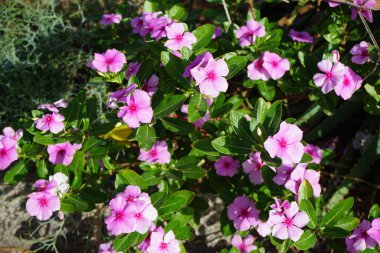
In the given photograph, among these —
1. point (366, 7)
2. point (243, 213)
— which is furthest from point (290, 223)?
point (366, 7)

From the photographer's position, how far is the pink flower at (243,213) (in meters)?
2.08

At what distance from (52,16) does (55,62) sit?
27 centimetres

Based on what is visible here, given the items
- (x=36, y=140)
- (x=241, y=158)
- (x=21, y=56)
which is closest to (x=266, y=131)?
(x=241, y=158)

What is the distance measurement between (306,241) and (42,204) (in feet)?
3.27

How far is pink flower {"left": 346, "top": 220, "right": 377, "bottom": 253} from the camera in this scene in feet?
6.24

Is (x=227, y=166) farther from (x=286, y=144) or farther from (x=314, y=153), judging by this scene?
(x=286, y=144)

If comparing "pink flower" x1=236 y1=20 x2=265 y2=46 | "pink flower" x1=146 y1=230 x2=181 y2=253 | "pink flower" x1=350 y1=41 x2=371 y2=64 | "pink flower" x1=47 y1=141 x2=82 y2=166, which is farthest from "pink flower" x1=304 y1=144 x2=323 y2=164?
"pink flower" x1=47 y1=141 x2=82 y2=166

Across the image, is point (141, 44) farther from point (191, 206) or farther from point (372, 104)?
point (372, 104)

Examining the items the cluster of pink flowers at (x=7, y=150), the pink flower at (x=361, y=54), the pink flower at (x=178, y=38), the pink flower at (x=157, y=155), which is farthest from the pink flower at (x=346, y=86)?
the cluster of pink flowers at (x=7, y=150)

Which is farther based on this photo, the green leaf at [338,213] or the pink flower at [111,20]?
the pink flower at [111,20]

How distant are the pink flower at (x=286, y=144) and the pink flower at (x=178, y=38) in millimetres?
532

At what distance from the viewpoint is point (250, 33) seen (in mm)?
2145

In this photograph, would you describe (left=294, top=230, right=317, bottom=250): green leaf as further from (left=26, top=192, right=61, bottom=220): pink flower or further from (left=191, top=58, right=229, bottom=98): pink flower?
(left=26, top=192, right=61, bottom=220): pink flower

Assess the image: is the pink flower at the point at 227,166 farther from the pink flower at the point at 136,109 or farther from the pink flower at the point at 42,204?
the pink flower at the point at 42,204
